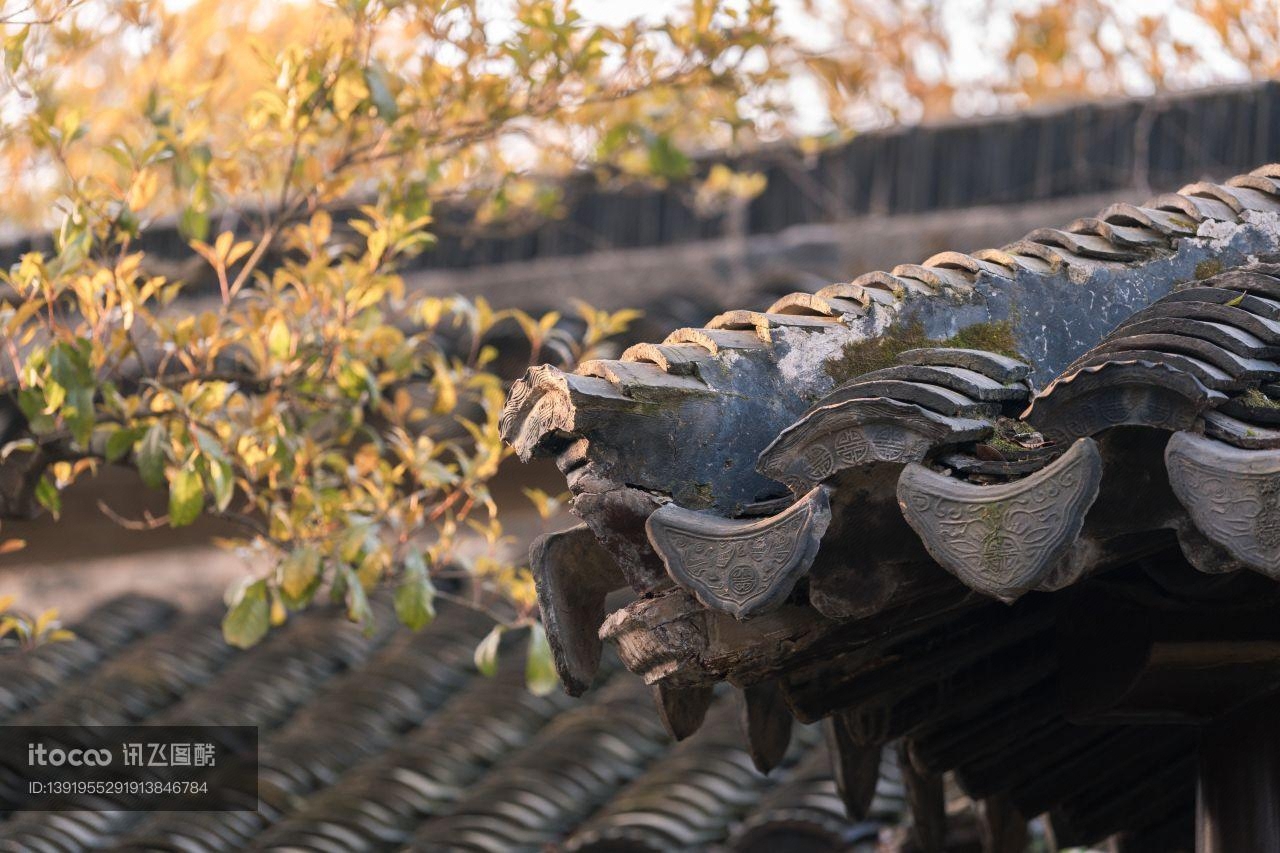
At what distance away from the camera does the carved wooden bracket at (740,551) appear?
6.98 ft

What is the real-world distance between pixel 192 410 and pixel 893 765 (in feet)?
8.13

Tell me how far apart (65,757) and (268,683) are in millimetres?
821

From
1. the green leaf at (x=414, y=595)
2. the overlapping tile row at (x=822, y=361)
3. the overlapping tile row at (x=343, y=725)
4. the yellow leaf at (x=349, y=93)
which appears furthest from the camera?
the overlapping tile row at (x=343, y=725)

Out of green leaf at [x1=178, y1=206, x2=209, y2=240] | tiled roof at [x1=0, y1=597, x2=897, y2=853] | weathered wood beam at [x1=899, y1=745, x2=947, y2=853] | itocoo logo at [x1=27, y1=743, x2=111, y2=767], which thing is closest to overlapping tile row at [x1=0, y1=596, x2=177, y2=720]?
tiled roof at [x1=0, y1=597, x2=897, y2=853]

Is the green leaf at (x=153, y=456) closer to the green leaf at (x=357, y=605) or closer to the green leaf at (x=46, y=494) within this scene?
the green leaf at (x=46, y=494)

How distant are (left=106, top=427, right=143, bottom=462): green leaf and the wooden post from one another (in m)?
2.23

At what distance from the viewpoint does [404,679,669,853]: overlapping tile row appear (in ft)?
16.3

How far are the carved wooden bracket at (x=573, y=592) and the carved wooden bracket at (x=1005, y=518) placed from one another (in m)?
0.63

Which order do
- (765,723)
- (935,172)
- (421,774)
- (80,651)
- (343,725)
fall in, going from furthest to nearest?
(935,172)
(80,651)
(343,725)
(421,774)
(765,723)

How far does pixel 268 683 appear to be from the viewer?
250 inches

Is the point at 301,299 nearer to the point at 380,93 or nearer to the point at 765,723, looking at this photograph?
the point at 380,93

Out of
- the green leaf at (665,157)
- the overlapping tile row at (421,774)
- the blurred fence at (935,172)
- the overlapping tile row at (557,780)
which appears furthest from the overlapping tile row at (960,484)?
the blurred fence at (935,172)

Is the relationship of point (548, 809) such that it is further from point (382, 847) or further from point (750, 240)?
point (750, 240)

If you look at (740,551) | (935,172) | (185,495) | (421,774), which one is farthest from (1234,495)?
(935,172)
